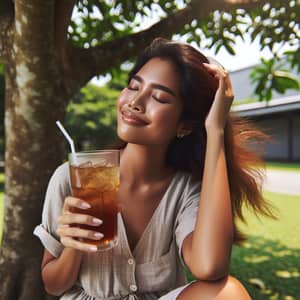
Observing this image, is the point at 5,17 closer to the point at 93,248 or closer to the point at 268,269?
the point at 93,248

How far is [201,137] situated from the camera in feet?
6.63

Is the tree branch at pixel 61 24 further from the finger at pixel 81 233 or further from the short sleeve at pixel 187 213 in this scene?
the finger at pixel 81 233

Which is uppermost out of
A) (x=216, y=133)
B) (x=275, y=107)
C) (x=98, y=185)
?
(x=216, y=133)

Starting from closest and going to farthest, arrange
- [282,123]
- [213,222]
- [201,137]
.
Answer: [213,222]
[201,137]
[282,123]

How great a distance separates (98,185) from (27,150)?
120cm

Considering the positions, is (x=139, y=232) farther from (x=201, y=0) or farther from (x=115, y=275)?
(x=201, y=0)

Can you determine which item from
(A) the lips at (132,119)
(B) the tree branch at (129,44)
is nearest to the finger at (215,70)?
(A) the lips at (132,119)

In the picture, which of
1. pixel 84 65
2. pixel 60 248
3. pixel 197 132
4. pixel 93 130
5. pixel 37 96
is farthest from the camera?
pixel 93 130

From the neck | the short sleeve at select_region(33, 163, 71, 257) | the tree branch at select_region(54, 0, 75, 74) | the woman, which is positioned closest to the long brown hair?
the woman

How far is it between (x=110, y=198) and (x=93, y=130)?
14.4 metres

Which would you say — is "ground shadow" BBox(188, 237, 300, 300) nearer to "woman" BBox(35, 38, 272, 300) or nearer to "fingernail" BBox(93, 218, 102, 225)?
"woman" BBox(35, 38, 272, 300)

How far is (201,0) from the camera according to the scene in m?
3.12

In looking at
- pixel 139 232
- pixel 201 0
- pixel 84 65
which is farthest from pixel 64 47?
pixel 139 232

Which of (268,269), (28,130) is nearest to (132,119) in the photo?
(28,130)
